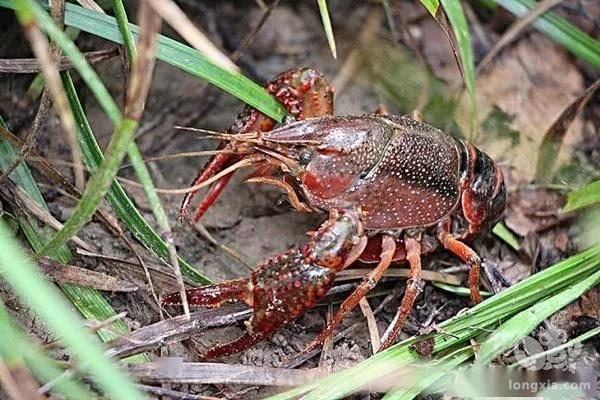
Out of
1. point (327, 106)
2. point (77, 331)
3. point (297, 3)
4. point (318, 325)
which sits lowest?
point (77, 331)

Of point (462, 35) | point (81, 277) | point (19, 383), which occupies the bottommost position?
point (19, 383)

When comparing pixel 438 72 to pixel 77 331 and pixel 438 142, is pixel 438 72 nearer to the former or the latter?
pixel 438 142

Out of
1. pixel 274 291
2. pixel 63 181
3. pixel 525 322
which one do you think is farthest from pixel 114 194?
pixel 525 322

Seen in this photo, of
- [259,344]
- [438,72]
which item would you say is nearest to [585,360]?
[259,344]

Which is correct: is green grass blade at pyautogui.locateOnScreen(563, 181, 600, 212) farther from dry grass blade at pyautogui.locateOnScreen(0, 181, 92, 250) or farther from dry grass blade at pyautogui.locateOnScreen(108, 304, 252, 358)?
dry grass blade at pyautogui.locateOnScreen(0, 181, 92, 250)

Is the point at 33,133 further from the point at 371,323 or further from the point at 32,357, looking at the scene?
the point at 371,323
